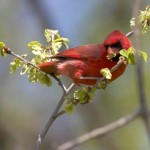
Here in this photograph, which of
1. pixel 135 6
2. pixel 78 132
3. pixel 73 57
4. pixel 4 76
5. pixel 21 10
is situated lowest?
pixel 78 132

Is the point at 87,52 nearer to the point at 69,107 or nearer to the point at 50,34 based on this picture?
the point at 50,34

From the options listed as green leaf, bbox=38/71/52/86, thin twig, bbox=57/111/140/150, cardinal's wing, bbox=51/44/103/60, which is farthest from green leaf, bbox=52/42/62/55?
thin twig, bbox=57/111/140/150

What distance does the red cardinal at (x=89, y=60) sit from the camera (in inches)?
134

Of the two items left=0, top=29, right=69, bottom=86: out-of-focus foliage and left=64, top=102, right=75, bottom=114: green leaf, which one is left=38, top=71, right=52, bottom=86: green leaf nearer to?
left=0, top=29, right=69, bottom=86: out-of-focus foliage

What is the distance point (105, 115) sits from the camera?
6789 mm

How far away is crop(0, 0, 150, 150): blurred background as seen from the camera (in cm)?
687

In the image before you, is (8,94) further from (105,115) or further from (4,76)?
(105,115)

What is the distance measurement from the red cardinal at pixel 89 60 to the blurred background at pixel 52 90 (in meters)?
2.92

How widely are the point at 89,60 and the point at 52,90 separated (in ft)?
12.6

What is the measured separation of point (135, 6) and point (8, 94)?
592cm

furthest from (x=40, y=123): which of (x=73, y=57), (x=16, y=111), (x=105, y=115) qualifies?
(x=73, y=57)

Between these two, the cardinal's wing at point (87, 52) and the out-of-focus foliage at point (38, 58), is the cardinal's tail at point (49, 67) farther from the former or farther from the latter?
the cardinal's wing at point (87, 52)

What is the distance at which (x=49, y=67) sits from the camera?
10.8 ft

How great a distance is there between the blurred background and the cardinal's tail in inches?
128
